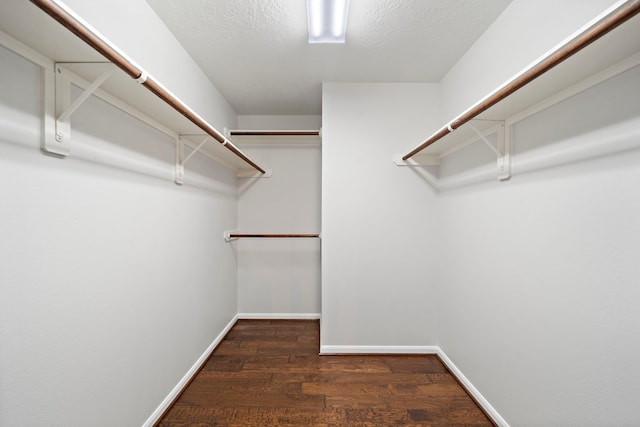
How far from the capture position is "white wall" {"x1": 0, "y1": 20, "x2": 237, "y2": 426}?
83 centimetres

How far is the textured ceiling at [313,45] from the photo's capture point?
58.9 inches

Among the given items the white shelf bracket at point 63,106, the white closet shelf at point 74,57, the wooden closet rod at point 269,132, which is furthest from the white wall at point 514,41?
the white shelf bracket at point 63,106

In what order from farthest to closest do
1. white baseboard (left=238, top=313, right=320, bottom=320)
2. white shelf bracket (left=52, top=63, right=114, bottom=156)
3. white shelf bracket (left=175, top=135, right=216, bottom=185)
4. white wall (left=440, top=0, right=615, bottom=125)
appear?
1. white baseboard (left=238, top=313, right=320, bottom=320)
2. white shelf bracket (left=175, top=135, right=216, bottom=185)
3. white wall (left=440, top=0, right=615, bottom=125)
4. white shelf bracket (left=52, top=63, right=114, bottom=156)

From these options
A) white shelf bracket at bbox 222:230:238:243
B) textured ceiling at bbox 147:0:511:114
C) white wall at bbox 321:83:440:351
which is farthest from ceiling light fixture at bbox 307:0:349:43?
white shelf bracket at bbox 222:230:238:243

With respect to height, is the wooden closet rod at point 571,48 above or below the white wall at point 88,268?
above

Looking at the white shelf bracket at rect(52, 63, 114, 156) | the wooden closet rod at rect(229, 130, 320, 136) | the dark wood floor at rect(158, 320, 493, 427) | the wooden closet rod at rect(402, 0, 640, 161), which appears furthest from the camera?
the wooden closet rod at rect(229, 130, 320, 136)

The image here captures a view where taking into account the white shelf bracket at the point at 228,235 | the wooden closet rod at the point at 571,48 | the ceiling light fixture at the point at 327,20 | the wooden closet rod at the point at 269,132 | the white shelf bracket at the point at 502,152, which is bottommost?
the white shelf bracket at the point at 228,235

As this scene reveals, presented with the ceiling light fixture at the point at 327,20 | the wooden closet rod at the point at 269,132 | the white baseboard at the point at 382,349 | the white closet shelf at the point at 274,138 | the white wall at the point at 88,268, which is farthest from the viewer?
the white closet shelf at the point at 274,138

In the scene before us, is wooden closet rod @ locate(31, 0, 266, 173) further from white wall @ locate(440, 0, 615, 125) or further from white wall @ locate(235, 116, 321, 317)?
white wall @ locate(235, 116, 321, 317)

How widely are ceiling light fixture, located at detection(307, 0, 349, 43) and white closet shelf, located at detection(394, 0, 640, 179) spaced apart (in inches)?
34.3

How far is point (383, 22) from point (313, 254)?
2243 mm

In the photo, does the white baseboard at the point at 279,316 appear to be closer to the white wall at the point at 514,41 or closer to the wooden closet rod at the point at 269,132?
the wooden closet rod at the point at 269,132

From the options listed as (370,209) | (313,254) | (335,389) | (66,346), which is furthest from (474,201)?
(66,346)

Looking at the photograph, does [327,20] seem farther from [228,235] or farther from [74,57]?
[228,235]
